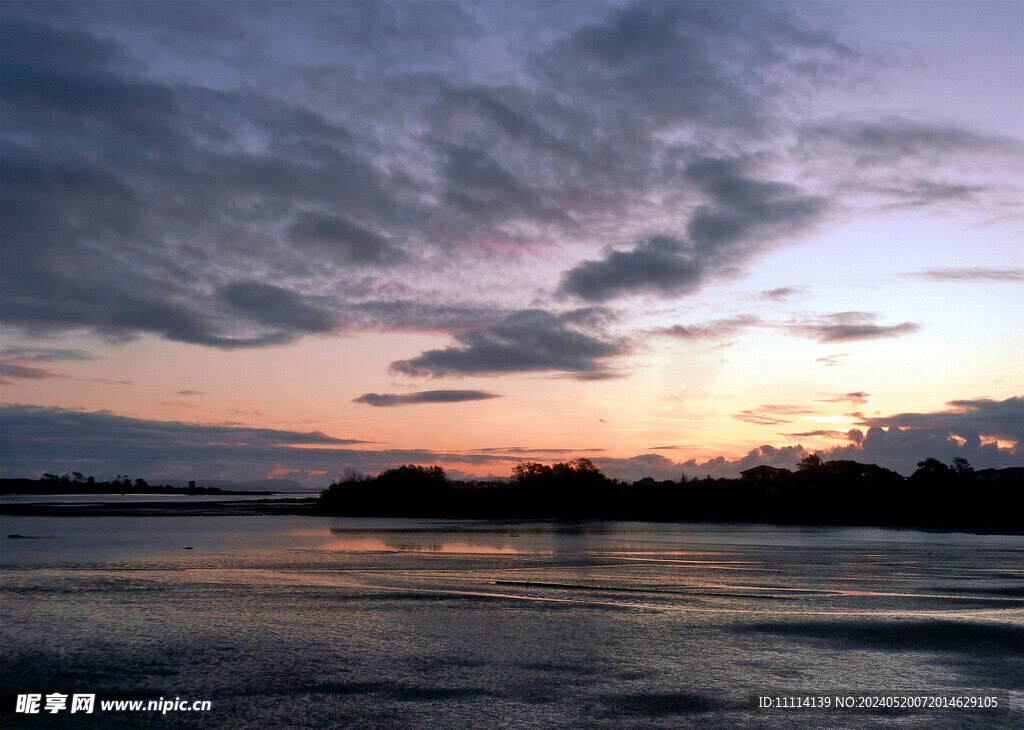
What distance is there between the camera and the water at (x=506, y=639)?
38.7ft

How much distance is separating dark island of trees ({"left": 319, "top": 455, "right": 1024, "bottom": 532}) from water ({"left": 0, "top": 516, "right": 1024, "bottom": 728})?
46308 mm

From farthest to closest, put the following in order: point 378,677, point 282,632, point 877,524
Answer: point 877,524, point 282,632, point 378,677

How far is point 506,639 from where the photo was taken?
16.5m

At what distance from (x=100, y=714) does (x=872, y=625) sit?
1534 cm

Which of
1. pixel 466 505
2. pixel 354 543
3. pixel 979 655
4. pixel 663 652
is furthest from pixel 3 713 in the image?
pixel 466 505

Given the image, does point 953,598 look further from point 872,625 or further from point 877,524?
point 877,524

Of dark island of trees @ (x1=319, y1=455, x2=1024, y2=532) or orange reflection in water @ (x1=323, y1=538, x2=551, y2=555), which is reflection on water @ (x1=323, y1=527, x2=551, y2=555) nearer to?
orange reflection in water @ (x1=323, y1=538, x2=551, y2=555)

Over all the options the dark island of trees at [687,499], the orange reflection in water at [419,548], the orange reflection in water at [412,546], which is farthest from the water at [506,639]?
the dark island of trees at [687,499]

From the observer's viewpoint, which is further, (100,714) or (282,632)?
(282,632)

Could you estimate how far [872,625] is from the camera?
18.2 metres

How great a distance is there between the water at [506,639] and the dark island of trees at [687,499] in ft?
152

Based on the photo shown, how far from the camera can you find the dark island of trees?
7800 centimetres

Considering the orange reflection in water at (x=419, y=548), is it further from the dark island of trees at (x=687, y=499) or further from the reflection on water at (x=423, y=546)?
the dark island of trees at (x=687, y=499)

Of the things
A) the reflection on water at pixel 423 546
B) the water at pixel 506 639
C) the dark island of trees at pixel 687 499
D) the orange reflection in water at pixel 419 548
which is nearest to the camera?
the water at pixel 506 639
